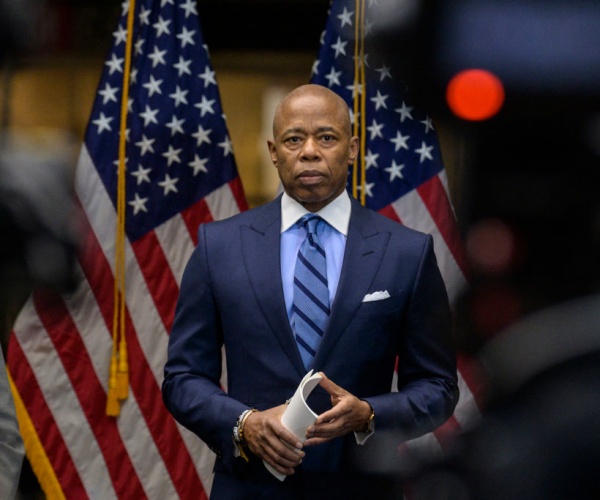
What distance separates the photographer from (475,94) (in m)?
1.72

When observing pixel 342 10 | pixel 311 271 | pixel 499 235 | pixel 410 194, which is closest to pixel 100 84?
pixel 342 10

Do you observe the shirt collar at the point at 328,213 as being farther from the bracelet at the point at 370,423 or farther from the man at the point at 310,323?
the bracelet at the point at 370,423

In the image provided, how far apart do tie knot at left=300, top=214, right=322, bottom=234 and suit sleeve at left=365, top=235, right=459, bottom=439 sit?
0.32 metres

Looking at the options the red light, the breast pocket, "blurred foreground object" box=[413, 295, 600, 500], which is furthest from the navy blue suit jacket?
"blurred foreground object" box=[413, 295, 600, 500]

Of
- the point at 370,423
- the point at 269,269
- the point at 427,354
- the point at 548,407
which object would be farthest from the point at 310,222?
the point at 548,407

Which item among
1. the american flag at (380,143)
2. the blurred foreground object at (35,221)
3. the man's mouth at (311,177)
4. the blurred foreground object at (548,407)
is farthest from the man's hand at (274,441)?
the blurred foreground object at (35,221)

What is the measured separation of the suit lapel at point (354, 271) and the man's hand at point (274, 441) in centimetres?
22

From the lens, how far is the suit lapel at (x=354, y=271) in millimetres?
2814

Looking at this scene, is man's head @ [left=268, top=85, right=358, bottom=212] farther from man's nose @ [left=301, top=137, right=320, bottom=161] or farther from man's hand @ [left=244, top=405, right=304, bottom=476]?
man's hand @ [left=244, top=405, right=304, bottom=476]

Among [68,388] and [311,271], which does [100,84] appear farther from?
[311,271]

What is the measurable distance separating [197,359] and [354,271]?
1.65ft

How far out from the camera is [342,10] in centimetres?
453

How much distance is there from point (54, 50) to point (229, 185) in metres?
1.07

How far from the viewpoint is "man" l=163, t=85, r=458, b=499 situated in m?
2.83
